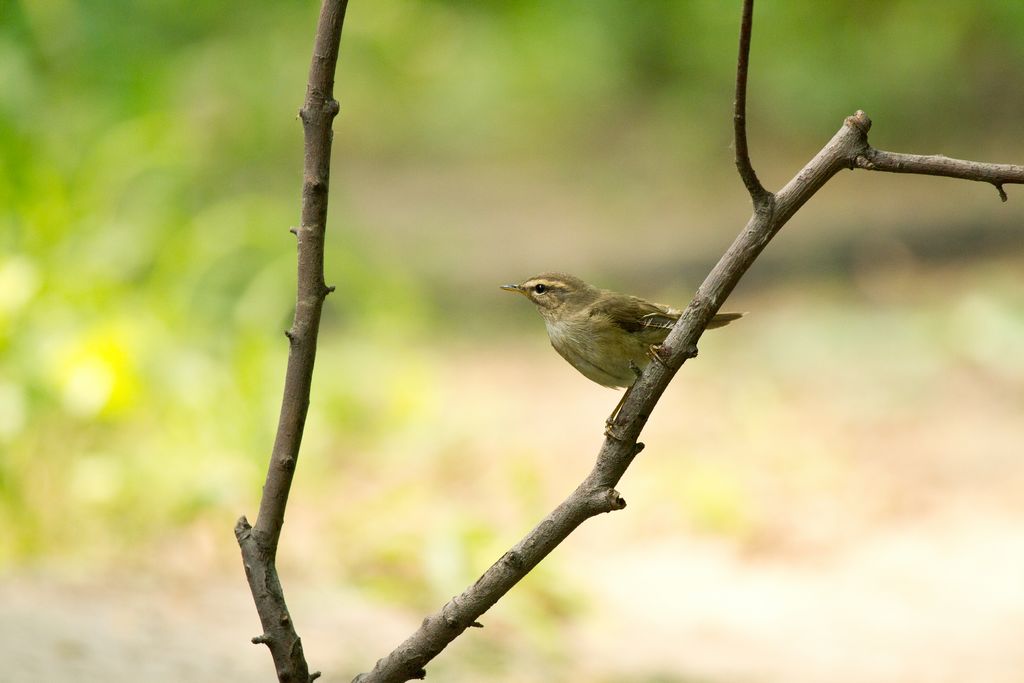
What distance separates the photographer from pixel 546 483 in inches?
189

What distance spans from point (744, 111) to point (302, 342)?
694mm

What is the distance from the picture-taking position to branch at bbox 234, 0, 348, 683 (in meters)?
1.58

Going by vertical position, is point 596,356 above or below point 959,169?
above

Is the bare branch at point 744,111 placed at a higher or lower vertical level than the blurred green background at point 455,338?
lower

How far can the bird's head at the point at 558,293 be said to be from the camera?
2.02 m

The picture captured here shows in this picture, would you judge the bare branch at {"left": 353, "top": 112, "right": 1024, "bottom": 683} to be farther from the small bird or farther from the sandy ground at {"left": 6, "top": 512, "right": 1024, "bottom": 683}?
the sandy ground at {"left": 6, "top": 512, "right": 1024, "bottom": 683}

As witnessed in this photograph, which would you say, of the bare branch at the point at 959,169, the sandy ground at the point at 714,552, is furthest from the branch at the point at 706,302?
the sandy ground at the point at 714,552

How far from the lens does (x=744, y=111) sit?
1.38 m

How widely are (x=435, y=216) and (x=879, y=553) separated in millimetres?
5941

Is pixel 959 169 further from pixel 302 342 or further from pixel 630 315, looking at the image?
pixel 302 342

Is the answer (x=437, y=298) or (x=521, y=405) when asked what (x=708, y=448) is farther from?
(x=437, y=298)

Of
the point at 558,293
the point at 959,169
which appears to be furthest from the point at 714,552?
the point at 959,169

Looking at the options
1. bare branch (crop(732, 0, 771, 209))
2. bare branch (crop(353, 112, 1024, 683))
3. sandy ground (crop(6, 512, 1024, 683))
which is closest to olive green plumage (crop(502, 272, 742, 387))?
bare branch (crop(353, 112, 1024, 683))

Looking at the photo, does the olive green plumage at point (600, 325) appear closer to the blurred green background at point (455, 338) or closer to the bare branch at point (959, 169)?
the bare branch at point (959, 169)
